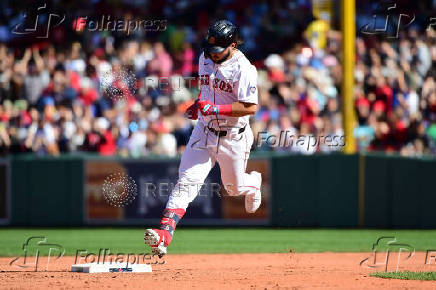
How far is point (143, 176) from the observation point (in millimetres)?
14133

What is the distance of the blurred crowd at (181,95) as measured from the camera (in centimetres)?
1423

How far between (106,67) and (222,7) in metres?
3.67

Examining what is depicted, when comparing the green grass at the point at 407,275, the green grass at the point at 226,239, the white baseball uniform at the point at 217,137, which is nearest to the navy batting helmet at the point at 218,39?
the white baseball uniform at the point at 217,137

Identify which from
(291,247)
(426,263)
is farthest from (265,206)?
(426,263)

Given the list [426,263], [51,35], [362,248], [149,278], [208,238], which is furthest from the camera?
[51,35]

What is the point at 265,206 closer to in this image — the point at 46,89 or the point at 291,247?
the point at 291,247

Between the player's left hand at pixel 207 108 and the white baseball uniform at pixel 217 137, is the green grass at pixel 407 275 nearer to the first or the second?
the white baseball uniform at pixel 217 137

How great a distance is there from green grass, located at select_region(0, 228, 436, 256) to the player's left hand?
3.36 m

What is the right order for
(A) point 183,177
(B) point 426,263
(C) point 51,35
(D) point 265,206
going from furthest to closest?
(C) point 51,35, (D) point 265,206, (B) point 426,263, (A) point 183,177

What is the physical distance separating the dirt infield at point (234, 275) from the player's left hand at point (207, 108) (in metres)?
1.47

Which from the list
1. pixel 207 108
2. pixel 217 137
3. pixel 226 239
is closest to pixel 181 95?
pixel 226 239

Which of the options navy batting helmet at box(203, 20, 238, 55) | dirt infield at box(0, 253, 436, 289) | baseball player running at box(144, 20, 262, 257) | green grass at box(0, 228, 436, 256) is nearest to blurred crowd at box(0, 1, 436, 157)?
green grass at box(0, 228, 436, 256)

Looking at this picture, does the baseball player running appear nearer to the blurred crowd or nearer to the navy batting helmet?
the navy batting helmet

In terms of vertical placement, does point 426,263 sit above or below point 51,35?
below
